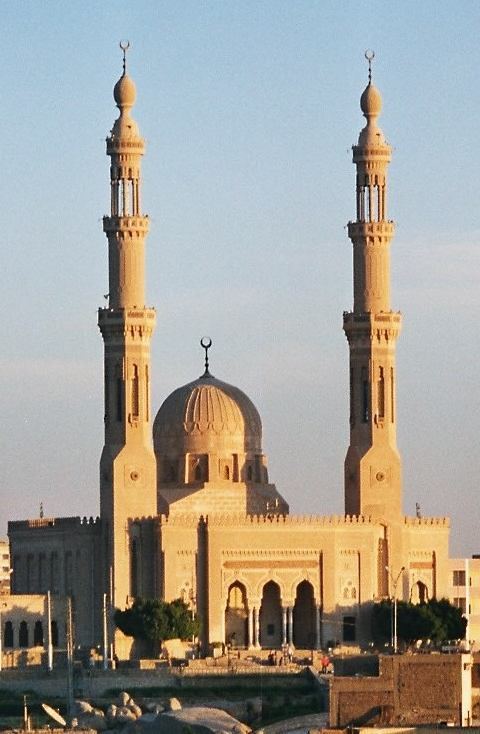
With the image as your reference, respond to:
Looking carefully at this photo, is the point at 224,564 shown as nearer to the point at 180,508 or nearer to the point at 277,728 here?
the point at 180,508

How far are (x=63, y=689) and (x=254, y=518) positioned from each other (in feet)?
57.1

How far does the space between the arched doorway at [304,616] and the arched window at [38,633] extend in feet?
28.8

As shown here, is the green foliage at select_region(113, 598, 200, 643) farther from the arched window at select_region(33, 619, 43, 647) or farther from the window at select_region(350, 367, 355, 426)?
the window at select_region(350, 367, 355, 426)

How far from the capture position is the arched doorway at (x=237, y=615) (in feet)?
389

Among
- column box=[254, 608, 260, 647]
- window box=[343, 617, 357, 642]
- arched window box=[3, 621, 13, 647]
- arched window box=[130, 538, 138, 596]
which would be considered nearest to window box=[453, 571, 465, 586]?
window box=[343, 617, 357, 642]

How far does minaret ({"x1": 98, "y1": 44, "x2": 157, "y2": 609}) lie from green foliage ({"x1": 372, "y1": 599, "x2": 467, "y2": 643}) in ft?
28.3

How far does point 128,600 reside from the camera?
11694 centimetres

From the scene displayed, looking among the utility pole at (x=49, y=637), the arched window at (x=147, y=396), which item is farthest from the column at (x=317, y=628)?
the utility pole at (x=49, y=637)

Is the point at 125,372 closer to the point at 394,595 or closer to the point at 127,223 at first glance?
the point at 127,223

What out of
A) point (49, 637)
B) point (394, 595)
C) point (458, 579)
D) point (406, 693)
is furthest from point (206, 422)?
point (406, 693)

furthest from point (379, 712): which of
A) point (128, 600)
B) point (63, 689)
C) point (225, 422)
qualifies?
point (225, 422)

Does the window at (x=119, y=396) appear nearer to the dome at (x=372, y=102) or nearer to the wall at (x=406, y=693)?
the dome at (x=372, y=102)

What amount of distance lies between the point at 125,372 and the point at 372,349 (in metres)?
9.04

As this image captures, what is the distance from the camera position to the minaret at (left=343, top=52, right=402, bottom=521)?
12088 cm
